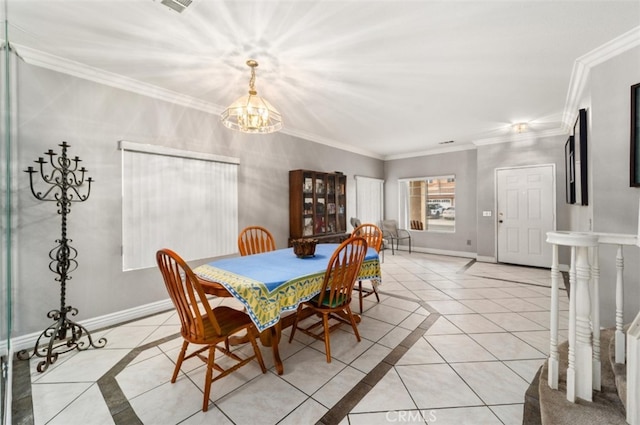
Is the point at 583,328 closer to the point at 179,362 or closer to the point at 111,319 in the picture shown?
the point at 179,362

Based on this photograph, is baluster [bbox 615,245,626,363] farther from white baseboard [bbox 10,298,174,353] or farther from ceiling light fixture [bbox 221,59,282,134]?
white baseboard [bbox 10,298,174,353]

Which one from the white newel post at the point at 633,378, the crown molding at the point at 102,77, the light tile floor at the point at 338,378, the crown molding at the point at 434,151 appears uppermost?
the crown molding at the point at 434,151

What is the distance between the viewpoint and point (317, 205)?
15.5 feet

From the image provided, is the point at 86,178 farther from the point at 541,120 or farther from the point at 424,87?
the point at 541,120

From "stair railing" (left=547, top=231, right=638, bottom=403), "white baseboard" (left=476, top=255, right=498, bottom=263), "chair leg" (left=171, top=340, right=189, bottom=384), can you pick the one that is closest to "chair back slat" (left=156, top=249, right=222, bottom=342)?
"chair leg" (left=171, top=340, right=189, bottom=384)

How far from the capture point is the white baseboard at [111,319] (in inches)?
85.7

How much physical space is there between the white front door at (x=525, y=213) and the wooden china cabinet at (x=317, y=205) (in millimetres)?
3098

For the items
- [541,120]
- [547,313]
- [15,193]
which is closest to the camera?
[15,193]

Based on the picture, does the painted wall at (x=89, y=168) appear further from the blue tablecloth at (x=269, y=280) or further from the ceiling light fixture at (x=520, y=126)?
the ceiling light fixture at (x=520, y=126)

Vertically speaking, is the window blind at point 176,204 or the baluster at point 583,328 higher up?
the window blind at point 176,204

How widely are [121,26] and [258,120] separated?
1.14 metres

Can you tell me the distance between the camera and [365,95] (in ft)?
10.5

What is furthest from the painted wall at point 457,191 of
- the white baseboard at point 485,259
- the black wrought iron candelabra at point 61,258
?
the black wrought iron candelabra at point 61,258

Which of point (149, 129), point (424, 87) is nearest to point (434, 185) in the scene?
point (424, 87)
